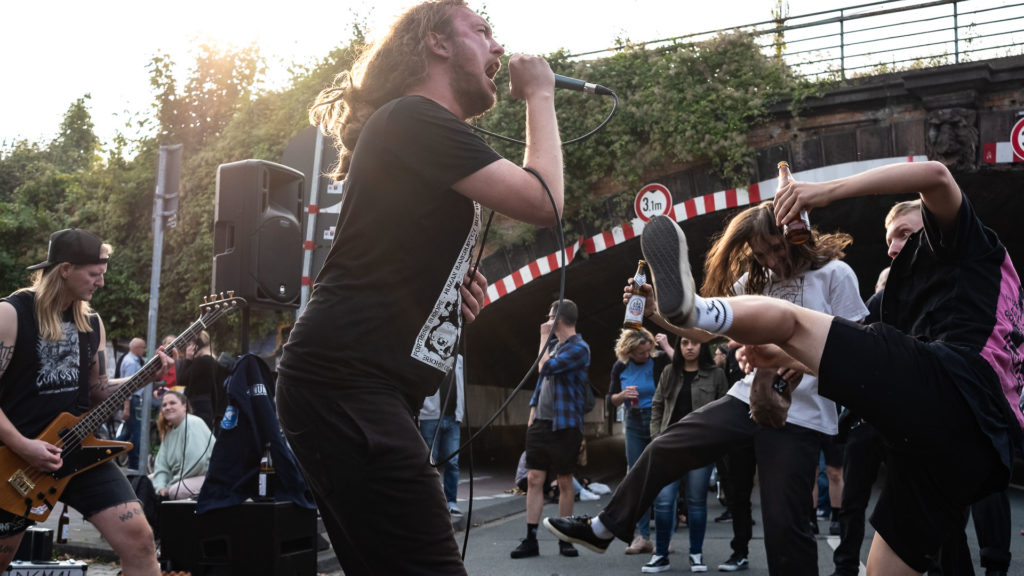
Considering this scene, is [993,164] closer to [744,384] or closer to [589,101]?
[589,101]

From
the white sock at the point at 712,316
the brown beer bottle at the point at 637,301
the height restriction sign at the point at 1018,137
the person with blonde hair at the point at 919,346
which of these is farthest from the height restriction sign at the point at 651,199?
the white sock at the point at 712,316

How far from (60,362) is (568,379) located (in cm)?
462

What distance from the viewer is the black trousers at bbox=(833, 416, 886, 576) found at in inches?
220

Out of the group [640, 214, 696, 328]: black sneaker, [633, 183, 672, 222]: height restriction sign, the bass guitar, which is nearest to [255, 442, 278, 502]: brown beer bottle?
the bass guitar

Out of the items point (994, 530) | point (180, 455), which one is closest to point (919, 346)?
point (994, 530)

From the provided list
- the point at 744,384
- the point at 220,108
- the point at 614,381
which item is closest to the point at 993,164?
the point at 614,381

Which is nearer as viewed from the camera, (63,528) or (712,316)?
(712,316)

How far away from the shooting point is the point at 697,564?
23.4 ft

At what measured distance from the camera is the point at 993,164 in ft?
43.8

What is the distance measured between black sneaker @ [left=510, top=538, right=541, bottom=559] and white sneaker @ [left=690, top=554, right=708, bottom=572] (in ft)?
4.47

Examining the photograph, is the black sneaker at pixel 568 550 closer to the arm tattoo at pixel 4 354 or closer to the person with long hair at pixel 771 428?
the person with long hair at pixel 771 428

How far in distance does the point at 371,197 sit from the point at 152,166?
61.3 ft

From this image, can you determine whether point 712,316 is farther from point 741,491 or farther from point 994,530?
point 741,491

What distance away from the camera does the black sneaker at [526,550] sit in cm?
787
